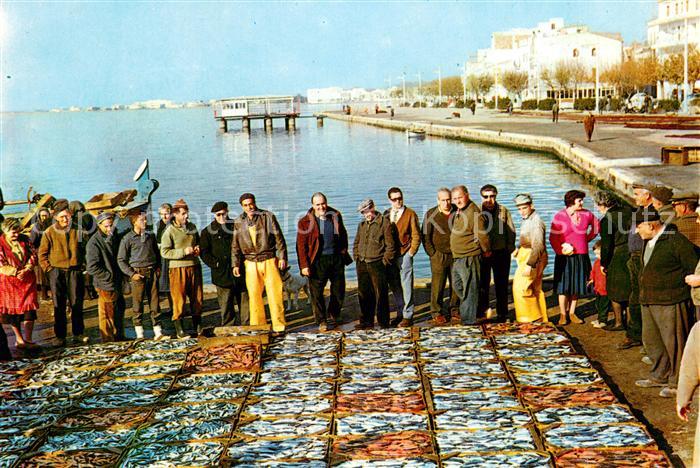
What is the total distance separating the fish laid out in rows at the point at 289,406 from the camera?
260 inches

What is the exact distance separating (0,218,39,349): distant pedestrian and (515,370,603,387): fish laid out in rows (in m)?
5.81

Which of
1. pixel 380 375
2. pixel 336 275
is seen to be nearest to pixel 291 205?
pixel 336 275

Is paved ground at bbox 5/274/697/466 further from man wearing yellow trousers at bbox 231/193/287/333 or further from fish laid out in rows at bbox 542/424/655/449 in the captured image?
man wearing yellow trousers at bbox 231/193/287/333

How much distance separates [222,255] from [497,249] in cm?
334

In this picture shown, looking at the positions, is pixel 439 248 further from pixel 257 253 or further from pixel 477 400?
pixel 477 400

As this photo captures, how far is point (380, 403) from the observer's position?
6.74 metres

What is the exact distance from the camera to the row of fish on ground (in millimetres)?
5750

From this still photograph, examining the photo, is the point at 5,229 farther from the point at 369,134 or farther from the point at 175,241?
the point at 369,134

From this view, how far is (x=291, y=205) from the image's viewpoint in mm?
35844

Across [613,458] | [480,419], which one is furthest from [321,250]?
[613,458]

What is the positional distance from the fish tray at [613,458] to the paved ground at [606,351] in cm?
44

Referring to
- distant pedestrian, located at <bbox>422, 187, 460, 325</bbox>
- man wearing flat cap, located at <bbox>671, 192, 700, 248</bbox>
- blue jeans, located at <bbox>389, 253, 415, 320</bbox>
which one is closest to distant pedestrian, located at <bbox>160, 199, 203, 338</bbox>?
blue jeans, located at <bbox>389, 253, 415, 320</bbox>

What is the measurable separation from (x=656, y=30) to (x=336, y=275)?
283ft

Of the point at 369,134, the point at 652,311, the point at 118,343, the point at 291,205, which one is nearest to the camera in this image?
the point at 652,311
